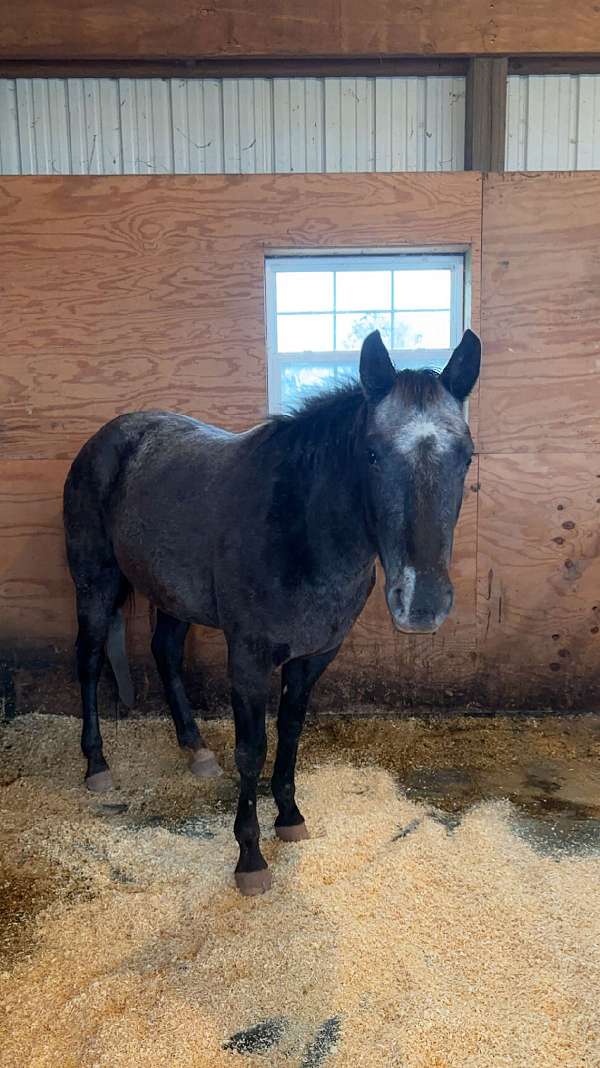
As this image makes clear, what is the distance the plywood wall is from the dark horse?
0.47m

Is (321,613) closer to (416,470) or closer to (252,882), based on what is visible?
(416,470)

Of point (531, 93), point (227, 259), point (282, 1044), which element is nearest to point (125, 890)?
point (282, 1044)

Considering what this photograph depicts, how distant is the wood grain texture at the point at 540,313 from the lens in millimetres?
3160

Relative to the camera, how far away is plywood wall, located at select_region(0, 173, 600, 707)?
313 centimetres

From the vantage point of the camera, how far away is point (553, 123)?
342 cm

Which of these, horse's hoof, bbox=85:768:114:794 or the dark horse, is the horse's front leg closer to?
the dark horse

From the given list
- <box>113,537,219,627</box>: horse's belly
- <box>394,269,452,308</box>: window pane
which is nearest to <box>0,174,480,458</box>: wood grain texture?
<box>394,269,452,308</box>: window pane

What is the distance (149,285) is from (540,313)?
1833 mm

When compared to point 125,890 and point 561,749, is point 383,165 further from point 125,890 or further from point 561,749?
point 125,890

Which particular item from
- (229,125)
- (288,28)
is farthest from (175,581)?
(288,28)

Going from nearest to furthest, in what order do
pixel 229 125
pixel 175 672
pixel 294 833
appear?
pixel 294 833 < pixel 175 672 < pixel 229 125

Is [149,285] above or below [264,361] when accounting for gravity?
above

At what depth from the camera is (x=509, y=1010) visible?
5.19 feet

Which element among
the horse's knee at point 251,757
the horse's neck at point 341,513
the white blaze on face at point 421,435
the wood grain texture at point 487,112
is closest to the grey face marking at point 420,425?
the white blaze on face at point 421,435
